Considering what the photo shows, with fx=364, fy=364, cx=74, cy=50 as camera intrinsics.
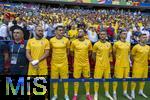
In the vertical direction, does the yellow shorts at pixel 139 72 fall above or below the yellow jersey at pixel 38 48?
below

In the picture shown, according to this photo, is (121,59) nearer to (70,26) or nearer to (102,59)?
(102,59)

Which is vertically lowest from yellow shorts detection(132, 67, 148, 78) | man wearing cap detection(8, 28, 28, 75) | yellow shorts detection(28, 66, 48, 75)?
yellow shorts detection(132, 67, 148, 78)

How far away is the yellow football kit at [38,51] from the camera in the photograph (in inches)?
299

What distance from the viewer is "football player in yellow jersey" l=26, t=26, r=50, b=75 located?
758cm

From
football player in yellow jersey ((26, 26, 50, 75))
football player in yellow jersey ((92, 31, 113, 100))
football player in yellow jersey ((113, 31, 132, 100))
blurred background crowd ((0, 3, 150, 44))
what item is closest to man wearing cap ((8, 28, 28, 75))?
football player in yellow jersey ((26, 26, 50, 75))

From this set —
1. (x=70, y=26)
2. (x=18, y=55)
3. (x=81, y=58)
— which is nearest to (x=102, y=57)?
(x=81, y=58)

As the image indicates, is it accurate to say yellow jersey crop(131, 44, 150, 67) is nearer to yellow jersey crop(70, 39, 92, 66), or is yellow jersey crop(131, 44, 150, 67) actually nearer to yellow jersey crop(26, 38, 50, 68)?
yellow jersey crop(70, 39, 92, 66)

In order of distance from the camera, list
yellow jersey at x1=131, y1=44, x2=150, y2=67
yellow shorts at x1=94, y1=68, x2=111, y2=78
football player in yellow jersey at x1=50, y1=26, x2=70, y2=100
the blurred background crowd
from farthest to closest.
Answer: the blurred background crowd → yellow jersey at x1=131, y1=44, x2=150, y2=67 → yellow shorts at x1=94, y1=68, x2=111, y2=78 → football player in yellow jersey at x1=50, y1=26, x2=70, y2=100

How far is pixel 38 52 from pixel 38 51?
0.07 ft

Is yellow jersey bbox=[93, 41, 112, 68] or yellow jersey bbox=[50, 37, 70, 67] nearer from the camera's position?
yellow jersey bbox=[50, 37, 70, 67]

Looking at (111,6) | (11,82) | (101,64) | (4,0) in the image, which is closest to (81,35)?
(101,64)

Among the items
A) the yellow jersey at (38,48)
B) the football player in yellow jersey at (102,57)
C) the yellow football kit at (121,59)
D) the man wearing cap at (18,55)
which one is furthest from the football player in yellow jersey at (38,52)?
the yellow football kit at (121,59)

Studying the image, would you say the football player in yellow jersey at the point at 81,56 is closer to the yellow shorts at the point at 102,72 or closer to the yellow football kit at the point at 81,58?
the yellow football kit at the point at 81,58

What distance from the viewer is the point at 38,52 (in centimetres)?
760
